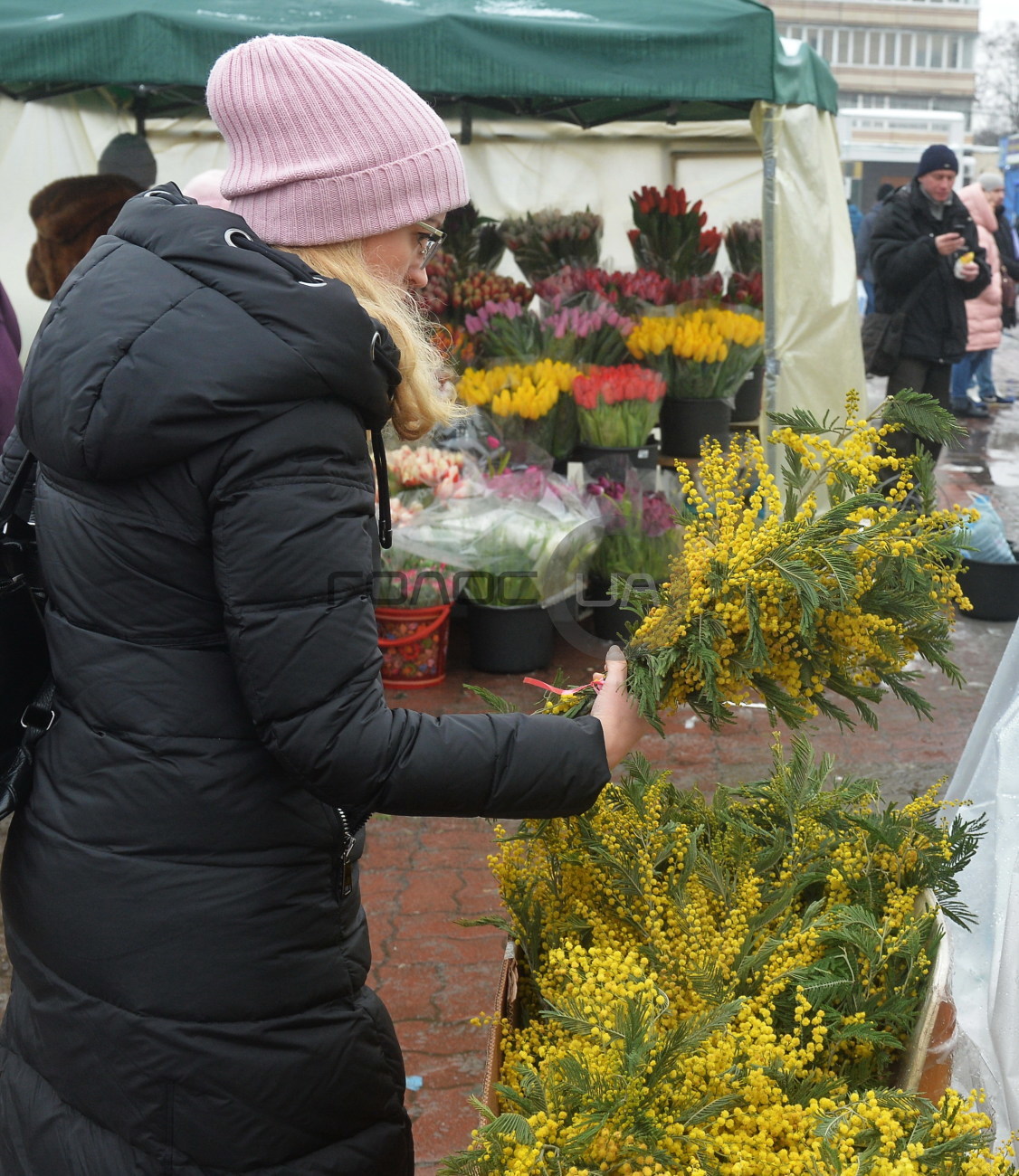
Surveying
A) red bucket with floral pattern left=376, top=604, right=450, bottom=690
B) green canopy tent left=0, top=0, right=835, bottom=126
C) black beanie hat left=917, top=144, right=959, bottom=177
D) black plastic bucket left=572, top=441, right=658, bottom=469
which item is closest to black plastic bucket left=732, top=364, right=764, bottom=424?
black beanie hat left=917, top=144, right=959, bottom=177

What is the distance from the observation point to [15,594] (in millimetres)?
1434

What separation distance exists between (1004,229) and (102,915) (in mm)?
11730

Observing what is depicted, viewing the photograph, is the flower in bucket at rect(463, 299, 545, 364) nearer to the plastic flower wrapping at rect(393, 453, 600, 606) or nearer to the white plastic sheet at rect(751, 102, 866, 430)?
the plastic flower wrapping at rect(393, 453, 600, 606)

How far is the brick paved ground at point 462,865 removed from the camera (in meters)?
2.85

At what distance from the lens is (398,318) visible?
1.40 m

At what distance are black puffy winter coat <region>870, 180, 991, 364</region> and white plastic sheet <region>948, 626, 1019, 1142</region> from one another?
552 centimetres

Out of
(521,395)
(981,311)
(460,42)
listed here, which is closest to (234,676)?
(521,395)

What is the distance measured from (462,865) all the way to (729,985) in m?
2.17

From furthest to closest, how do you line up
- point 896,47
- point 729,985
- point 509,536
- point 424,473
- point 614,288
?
1. point 896,47
2. point 614,288
3. point 424,473
4. point 509,536
5. point 729,985

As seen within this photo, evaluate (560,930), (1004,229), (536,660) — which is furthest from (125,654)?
(1004,229)

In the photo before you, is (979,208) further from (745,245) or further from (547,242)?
(547,242)

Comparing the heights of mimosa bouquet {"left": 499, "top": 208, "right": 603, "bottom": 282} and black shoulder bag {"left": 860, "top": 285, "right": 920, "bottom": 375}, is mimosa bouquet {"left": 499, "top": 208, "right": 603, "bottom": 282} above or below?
above

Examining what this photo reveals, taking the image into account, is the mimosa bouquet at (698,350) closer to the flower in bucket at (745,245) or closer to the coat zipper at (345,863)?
the flower in bucket at (745,245)

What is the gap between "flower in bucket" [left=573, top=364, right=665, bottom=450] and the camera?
18.8 ft
